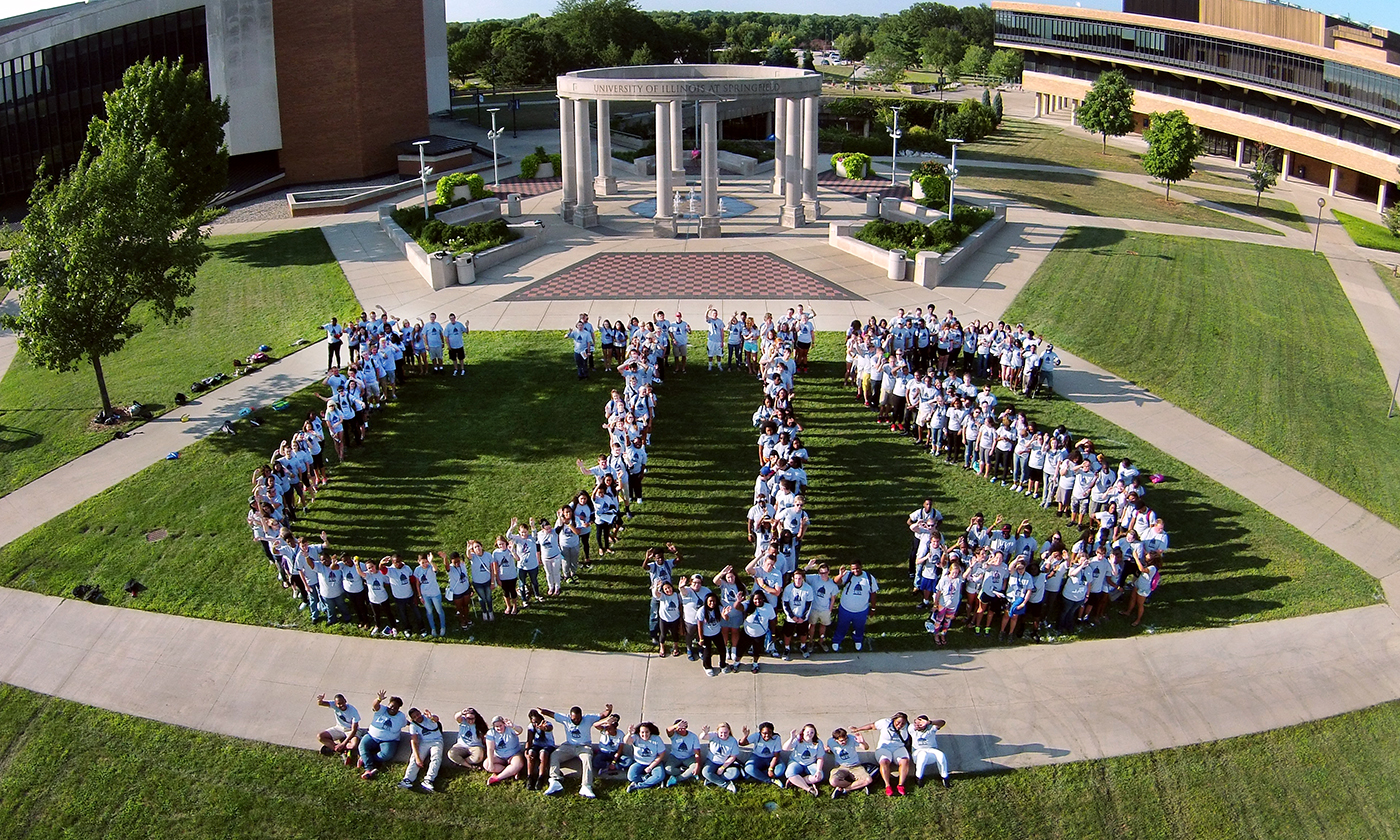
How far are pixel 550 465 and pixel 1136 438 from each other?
11.8 m

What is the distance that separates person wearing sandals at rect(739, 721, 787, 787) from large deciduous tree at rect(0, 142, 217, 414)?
58.7 feet

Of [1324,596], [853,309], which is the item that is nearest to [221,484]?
[853,309]

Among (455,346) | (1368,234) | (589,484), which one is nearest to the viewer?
(589,484)

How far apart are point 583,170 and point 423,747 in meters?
29.3

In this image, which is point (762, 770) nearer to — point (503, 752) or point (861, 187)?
point (503, 752)

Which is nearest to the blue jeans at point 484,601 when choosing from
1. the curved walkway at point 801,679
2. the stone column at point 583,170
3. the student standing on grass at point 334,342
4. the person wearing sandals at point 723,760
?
the curved walkway at point 801,679

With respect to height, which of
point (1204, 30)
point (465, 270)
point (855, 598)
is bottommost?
point (855, 598)

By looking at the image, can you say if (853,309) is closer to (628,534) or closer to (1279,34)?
(628,534)

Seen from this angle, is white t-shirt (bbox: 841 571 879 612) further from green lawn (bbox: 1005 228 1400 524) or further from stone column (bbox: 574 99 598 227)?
stone column (bbox: 574 99 598 227)

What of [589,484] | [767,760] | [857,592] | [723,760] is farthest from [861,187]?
[723,760]

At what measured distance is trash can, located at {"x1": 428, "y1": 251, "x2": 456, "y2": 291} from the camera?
32.3 metres

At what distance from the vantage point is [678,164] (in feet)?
131

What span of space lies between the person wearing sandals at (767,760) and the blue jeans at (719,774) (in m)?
0.14

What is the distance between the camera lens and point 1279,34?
64500 mm
